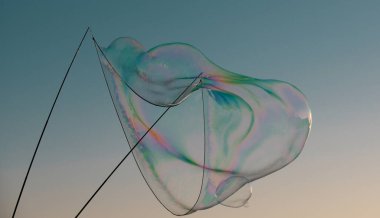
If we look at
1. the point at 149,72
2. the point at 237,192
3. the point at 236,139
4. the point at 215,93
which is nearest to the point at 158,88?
the point at 149,72

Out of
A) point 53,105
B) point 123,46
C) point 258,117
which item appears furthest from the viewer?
point 123,46

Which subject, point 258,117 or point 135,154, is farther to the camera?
point 135,154

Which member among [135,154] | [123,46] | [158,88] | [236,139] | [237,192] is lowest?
[237,192]

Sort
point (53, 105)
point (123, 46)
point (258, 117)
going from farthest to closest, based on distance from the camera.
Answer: point (123, 46)
point (258, 117)
point (53, 105)

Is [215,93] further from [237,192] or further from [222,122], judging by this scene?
[237,192]

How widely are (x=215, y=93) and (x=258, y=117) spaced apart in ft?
6.00

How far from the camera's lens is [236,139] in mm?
17812

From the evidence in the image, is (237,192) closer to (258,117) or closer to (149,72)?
(258,117)

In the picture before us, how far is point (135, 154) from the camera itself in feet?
62.8

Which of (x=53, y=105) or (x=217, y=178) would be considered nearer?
(x=53, y=105)

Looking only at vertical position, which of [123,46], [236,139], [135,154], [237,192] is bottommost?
[237,192]

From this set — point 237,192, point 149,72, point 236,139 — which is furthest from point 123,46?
point 237,192

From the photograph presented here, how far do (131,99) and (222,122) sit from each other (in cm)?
325

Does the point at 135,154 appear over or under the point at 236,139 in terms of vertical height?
over
